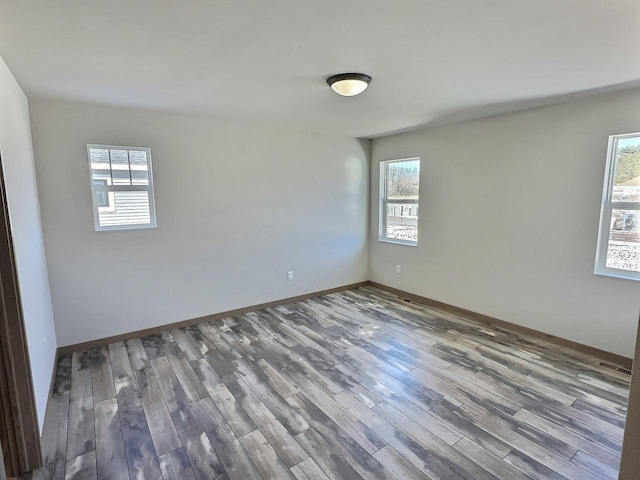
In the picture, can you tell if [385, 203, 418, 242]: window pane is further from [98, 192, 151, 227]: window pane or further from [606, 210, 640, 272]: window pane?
[98, 192, 151, 227]: window pane

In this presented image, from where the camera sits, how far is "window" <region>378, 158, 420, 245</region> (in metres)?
4.85

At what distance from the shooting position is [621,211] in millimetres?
2986

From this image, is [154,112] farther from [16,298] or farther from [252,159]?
[16,298]

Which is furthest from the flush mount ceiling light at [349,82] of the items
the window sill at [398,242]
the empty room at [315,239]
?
the window sill at [398,242]

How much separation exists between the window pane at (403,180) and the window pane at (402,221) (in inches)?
5.5

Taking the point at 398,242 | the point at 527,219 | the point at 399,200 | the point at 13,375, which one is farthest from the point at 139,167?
the point at 527,219

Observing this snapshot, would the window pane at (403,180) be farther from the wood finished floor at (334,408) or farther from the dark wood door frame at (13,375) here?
the dark wood door frame at (13,375)

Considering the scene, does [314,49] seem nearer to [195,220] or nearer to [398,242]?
[195,220]

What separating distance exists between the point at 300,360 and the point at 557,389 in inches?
83.6

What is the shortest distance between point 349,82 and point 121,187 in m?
2.59

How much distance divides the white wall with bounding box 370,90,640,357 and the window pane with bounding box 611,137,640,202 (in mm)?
115

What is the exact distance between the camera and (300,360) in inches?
124

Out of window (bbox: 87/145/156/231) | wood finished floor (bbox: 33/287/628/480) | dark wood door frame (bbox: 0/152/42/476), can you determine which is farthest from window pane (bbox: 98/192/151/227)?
dark wood door frame (bbox: 0/152/42/476)


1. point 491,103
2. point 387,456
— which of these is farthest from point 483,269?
point 387,456
